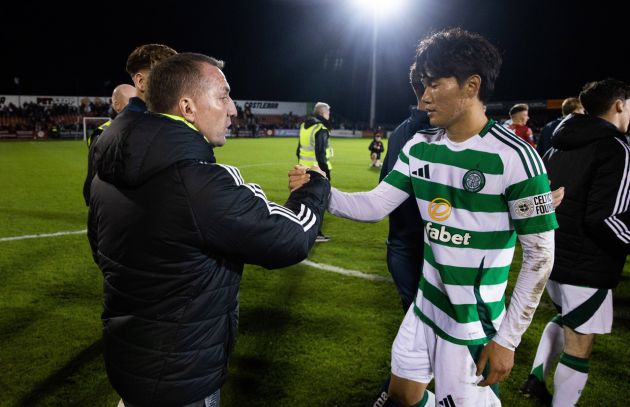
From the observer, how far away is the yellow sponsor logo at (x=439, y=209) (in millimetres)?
2111

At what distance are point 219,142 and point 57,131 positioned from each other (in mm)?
33106

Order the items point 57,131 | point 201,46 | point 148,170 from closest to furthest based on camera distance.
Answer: point 148,170
point 57,131
point 201,46

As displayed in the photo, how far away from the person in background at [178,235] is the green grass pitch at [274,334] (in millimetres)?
1593

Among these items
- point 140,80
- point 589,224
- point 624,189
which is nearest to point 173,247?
point 140,80

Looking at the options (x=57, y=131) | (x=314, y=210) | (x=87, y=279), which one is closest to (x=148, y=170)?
(x=314, y=210)

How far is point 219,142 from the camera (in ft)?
5.98

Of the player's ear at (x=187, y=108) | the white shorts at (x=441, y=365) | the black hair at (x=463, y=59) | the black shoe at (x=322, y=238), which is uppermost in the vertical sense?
the black hair at (x=463, y=59)

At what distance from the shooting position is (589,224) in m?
2.80

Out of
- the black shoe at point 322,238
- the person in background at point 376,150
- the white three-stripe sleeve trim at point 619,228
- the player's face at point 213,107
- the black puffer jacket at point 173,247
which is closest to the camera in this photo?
the black puffer jacket at point 173,247

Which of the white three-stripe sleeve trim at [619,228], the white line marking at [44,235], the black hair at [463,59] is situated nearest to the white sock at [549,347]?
the white three-stripe sleeve trim at [619,228]

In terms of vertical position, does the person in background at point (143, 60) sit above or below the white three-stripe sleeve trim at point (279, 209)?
above

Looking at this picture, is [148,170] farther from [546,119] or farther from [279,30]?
[279,30]

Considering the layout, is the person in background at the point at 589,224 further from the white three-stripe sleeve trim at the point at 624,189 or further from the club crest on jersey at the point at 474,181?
the club crest on jersey at the point at 474,181

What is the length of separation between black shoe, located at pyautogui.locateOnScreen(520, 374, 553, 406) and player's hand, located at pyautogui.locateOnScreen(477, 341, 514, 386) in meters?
1.56
